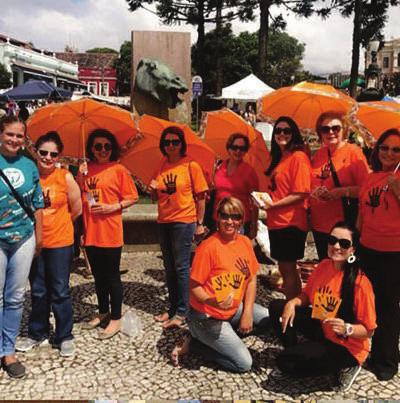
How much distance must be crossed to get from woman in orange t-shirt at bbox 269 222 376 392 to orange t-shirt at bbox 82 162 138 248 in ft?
4.74

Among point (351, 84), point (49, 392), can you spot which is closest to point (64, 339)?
point (49, 392)

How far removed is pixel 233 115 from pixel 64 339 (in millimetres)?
2364

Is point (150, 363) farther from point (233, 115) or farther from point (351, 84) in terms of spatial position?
point (351, 84)

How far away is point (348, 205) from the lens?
358cm

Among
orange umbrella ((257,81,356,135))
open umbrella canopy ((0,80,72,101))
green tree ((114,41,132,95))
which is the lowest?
orange umbrella ((257,81,356,135))

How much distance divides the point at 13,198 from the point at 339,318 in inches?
85.4

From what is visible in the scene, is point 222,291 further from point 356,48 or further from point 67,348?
point 356,48

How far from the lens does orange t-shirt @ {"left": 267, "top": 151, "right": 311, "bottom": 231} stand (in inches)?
142

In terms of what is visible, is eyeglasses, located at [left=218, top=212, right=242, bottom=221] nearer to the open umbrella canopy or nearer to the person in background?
the person in background

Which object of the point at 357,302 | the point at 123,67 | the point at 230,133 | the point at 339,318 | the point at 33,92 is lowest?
the point at 339,318

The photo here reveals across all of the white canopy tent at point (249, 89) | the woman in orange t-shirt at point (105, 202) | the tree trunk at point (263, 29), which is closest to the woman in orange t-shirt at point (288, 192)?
the woman in orange t-shirt at point (105, 202)

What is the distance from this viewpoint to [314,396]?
3.12 meters

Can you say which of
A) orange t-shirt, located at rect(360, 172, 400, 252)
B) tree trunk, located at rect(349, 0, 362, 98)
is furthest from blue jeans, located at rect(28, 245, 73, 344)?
tree trunk, located at rect(349, 0, 362, 98)

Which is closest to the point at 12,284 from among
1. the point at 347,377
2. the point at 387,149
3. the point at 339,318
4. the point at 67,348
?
the point at 67,348
